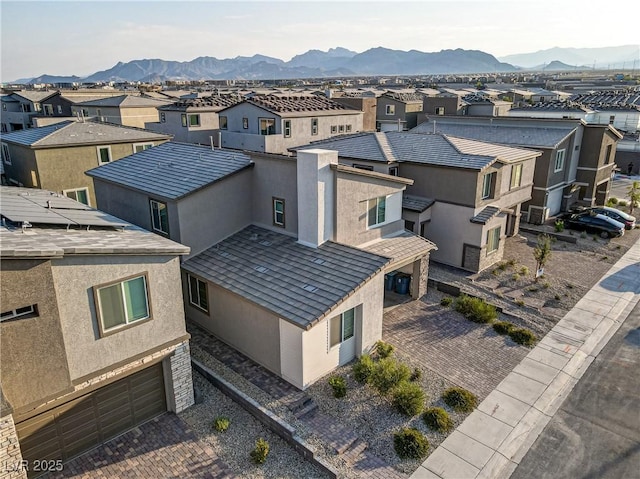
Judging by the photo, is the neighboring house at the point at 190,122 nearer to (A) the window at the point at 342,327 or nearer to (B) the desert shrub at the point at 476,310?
(B) the desert shrub at the point at 476,310

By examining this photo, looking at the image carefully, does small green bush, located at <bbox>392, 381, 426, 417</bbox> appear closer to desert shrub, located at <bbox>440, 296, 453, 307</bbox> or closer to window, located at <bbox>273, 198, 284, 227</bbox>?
desert shrub, located at <bbox>440, 296, 453, 307</bbox>

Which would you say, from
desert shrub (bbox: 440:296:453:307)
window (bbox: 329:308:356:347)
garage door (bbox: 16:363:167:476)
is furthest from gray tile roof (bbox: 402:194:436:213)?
garage door (bbox: 16:363:167:476)

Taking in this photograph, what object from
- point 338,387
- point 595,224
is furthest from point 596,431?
point 595,224

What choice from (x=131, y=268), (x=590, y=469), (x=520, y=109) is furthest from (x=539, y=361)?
(x=520, y=109)

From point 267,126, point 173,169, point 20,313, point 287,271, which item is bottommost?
point 287,271

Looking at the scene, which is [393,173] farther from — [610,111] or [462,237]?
[610,111]

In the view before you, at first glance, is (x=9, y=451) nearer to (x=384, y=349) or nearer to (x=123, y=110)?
(x=384, y=349)

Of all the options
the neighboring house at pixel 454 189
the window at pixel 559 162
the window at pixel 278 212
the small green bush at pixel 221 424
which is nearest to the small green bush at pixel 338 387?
the small green bush at pixel 221 424
